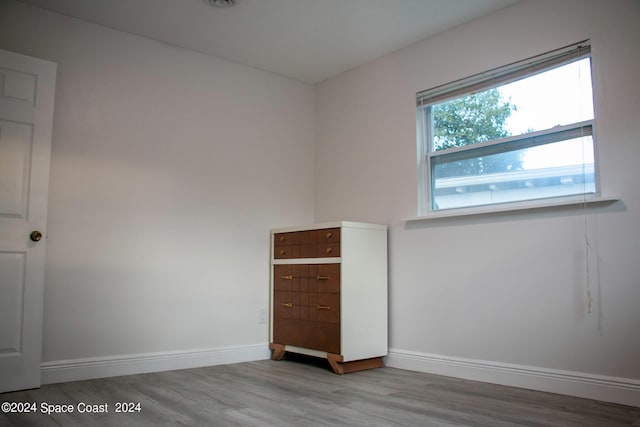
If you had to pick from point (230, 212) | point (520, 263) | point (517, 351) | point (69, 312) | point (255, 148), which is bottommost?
point (517, 351)

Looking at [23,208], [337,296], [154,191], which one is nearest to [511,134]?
[337,296]

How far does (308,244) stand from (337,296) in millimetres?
495

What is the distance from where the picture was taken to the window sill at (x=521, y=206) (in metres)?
2.74

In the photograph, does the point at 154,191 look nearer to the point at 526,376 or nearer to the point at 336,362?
the point at 336,362

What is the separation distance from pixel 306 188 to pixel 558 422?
2.81m

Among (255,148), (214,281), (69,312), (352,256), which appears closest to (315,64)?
(255,148)

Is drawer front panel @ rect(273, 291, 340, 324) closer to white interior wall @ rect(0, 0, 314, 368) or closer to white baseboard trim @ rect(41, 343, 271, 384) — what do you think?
white interior wall @ rect(0, 0, 314, 368)

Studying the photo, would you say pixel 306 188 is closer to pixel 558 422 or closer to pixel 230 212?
→ pixel 230 212

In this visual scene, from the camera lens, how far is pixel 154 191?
3602mm

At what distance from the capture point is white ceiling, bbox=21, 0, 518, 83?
324cm

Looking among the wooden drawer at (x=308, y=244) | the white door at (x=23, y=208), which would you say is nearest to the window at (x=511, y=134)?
the wooden drawer at (x=308, y=244)

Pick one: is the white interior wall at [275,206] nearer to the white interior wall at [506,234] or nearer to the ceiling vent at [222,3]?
the white interior wall at [506,234]

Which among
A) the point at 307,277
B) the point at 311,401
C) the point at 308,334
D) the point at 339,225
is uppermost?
the point at 339,225

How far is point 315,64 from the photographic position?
4207mm
